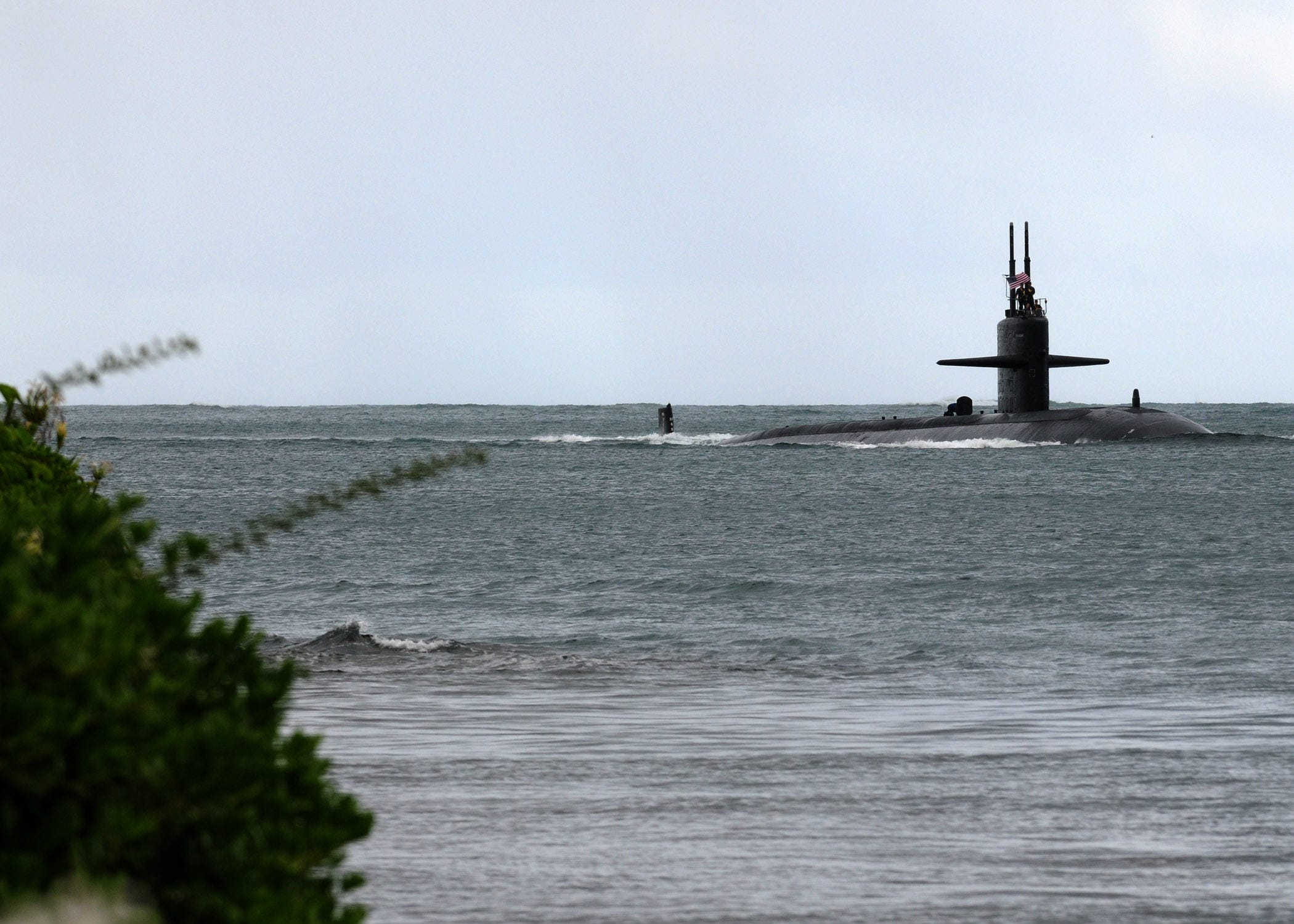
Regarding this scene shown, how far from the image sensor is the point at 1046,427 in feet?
219

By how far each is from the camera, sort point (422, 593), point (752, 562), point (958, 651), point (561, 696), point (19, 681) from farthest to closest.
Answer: point (752, 562) < point (422, 593) < point (958, 651) < point (561, 696) < point (19, 681)

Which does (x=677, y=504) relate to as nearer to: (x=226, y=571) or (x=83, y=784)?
(x=226, y=571)

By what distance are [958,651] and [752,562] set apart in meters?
13.2

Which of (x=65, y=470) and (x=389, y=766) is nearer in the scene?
(x=65, y=470)

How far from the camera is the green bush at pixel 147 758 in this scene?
2527mm

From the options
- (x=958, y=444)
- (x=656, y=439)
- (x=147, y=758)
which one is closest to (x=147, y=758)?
(x=147, y=758)

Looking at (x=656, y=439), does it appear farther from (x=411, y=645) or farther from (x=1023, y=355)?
(x=411, y=645)

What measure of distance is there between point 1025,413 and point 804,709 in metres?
56.3

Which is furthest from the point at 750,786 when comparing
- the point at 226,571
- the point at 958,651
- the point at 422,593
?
the point at 226,571

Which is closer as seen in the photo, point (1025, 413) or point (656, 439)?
point (1025, 413)

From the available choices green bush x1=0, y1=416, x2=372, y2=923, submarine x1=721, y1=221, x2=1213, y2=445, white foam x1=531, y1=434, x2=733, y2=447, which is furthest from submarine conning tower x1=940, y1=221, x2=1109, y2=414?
green bush x1=0, y1=416, x2=372, y2=923

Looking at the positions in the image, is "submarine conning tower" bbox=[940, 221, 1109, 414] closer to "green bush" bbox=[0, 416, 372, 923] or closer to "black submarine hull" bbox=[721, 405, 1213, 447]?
"black submarine hull" bbox=[721, 405, 1213, 447]

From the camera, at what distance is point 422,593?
987 inches

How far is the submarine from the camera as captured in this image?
6166 centimetres
